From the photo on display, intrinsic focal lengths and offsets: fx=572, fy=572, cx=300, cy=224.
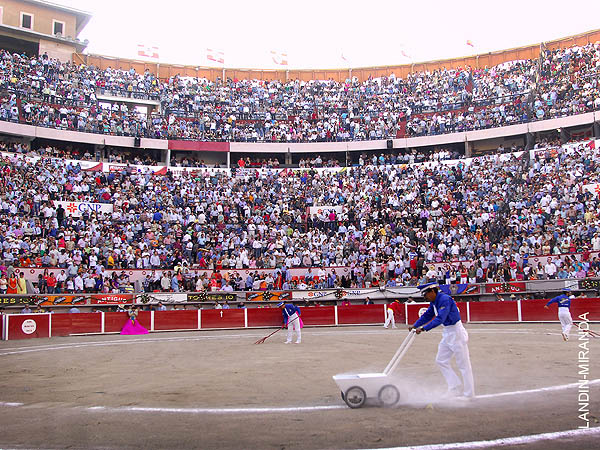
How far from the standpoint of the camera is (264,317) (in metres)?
26.4

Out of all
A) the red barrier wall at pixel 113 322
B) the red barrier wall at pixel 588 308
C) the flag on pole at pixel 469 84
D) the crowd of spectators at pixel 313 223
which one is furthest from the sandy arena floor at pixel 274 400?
the flag on pole at pixel 469 84

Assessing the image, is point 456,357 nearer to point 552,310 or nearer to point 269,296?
point 552,310

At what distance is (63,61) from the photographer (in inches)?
1880

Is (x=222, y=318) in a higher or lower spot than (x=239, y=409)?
lower

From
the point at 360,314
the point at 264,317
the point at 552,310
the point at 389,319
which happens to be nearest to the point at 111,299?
the point at 264,317

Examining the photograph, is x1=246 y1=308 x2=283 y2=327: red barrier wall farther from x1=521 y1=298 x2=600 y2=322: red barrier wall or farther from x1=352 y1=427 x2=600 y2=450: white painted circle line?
x1=352 y1=427 x2=600 y2=450: white painted circle line

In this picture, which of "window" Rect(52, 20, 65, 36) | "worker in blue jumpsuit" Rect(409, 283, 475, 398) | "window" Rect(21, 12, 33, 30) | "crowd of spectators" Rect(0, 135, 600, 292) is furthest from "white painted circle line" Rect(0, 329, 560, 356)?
"window" Rect(52, 20, 65, 36)

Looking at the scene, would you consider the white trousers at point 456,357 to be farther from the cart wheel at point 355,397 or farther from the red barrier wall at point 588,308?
the red barrier wall at point 588,308

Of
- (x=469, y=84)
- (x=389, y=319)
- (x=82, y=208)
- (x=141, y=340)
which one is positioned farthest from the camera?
(x=469, y=84)

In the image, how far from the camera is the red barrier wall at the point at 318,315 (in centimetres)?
2659

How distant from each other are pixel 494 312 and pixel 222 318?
12188 millimetres

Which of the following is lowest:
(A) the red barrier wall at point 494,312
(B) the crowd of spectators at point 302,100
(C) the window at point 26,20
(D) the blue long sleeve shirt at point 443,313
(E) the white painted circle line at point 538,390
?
(A) the red barrier wall at point 494,312

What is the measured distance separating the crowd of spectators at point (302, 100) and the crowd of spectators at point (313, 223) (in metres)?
5.29

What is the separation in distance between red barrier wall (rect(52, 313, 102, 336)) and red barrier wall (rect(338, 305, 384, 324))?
10.8 metres
